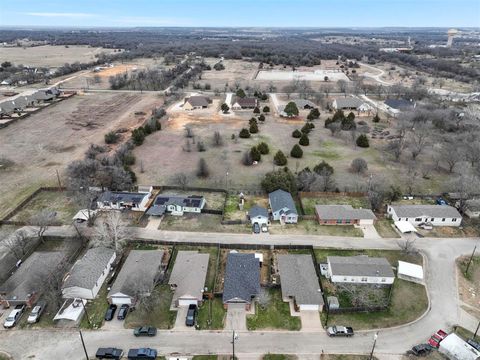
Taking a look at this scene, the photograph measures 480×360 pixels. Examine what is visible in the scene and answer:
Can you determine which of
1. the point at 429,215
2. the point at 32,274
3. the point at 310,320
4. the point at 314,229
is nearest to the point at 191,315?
the point at 310,320

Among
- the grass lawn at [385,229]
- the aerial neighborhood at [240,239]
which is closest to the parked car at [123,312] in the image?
the aerial neighborhood at [240,239]

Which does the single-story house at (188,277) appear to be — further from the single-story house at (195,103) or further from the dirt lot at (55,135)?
the single-story house at (195,103)

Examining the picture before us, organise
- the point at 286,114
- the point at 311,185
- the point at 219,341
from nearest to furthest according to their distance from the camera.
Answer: the point at 219,341, the point at 311,185, the point at 286,114

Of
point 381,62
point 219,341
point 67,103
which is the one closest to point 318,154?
point 219,341

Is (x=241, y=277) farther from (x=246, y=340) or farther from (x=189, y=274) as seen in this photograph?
(x=246, y=340)

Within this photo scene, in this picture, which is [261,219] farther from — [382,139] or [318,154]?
[382,139]

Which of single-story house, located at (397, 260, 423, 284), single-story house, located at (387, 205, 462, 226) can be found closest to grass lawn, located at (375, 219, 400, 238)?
single-story house, located at (387, 205, 462, 226)

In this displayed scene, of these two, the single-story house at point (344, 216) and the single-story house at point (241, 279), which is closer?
the single-story house at point (241, 279)
